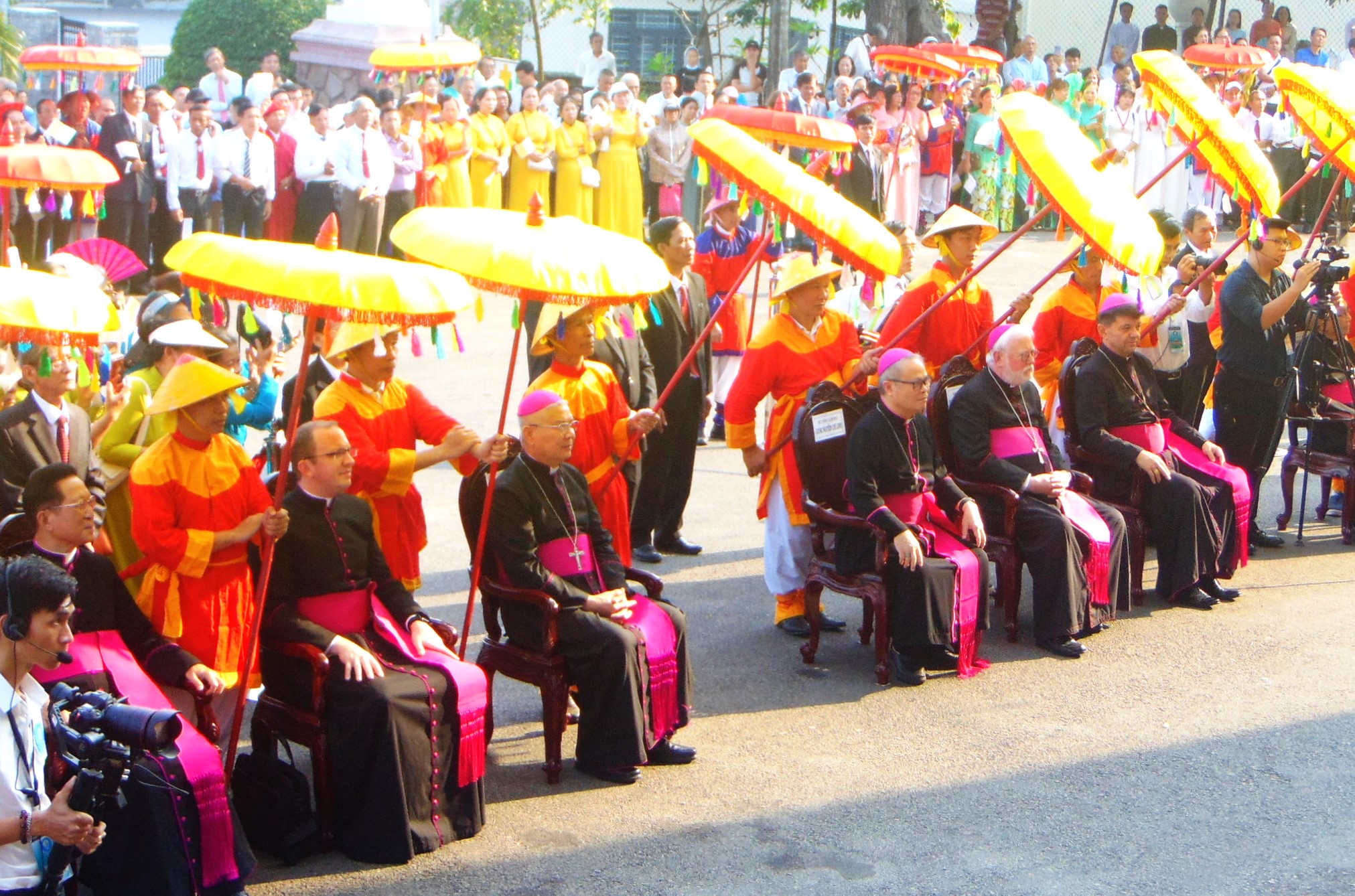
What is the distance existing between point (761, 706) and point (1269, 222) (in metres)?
4.24

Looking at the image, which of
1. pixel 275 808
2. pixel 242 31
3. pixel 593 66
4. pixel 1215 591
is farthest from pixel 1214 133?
pixel 242 31

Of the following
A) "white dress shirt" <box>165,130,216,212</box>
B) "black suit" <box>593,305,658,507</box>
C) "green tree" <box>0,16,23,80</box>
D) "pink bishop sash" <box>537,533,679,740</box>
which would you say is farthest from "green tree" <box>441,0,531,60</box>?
"pink bishop sash" <box>537,533,679,740</box>

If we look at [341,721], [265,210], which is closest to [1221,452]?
[341,721]

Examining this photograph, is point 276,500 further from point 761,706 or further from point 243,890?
point 761,706

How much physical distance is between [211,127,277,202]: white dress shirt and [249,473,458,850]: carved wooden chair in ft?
36.5

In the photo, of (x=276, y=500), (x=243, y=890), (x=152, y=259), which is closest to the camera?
(x=243, y=890)

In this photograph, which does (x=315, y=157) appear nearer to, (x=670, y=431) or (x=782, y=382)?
(x=670, y=431)

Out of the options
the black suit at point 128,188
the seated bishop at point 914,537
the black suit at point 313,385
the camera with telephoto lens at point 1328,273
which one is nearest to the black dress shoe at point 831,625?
the seated bishop at point 914,537

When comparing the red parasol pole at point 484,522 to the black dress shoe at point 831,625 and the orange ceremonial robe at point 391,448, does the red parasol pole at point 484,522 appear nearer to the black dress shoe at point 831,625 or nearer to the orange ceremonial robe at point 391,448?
the orange ceremonial robe at point 391,448

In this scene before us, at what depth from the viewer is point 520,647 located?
6.14 metres

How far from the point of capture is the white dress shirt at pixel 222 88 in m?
19.0

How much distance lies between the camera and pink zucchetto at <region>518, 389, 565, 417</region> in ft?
20.2

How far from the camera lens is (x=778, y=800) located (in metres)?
5.88

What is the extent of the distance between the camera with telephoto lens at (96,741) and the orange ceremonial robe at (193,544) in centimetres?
104
